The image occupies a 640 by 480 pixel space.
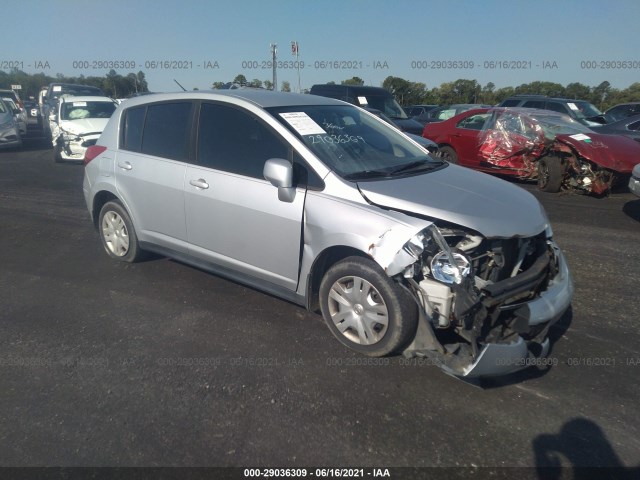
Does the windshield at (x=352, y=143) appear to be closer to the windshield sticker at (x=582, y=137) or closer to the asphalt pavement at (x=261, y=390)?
the asphalt pavement at (x=261, y=390)

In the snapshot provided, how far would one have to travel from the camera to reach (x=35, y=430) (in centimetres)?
270

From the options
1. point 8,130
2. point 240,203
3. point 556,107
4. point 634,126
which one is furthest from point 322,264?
point 8,130

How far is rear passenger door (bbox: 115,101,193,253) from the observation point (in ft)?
14.1

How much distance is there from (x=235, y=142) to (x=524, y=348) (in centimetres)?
266

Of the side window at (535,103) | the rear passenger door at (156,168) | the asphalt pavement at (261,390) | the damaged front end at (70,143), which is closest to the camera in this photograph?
the asphalt pavement at (261,390)

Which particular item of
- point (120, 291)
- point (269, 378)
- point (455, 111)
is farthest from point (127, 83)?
point (269, 378)

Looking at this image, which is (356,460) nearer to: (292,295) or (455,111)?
(292,295)

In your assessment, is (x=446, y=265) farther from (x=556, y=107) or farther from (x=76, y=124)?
(x=556, y=107)

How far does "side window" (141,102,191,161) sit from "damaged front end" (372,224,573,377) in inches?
94.4

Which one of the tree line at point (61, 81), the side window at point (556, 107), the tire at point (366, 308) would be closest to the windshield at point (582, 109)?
the side window at point (556, 107)

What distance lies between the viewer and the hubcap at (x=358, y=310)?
3188mm

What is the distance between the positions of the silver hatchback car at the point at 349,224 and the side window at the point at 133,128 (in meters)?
0.02

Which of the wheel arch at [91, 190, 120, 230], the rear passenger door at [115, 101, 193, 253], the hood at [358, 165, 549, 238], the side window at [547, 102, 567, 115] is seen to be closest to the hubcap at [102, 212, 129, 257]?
the wheel arch at [91, 190, 120, 230]

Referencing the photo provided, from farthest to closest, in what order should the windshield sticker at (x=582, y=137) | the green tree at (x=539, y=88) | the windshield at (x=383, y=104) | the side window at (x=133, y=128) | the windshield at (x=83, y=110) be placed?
the green tree at (x=539, y=88)
the windshield at (x=383, y=104)
the windshield at (x=83, y=110)
the windshield sticker at (x=582, y=137)
the side window at (x=133, y=128)
